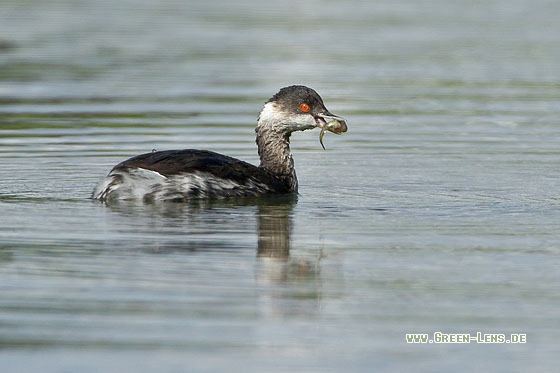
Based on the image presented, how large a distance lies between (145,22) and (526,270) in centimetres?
2343

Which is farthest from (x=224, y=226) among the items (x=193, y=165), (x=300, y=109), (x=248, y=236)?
(x=300, y=109)

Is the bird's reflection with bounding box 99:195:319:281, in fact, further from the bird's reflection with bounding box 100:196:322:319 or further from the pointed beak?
the pointed beak

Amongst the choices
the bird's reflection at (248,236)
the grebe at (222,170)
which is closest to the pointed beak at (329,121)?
the grebe at (222,170)

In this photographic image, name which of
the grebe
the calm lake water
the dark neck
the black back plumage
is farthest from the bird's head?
the black back plumage

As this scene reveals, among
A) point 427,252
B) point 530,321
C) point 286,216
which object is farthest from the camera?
point 286,216

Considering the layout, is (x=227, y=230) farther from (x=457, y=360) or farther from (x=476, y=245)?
(x=457, y=360)

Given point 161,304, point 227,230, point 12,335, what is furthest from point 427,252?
point 12,335

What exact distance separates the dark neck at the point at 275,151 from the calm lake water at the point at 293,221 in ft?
1.13

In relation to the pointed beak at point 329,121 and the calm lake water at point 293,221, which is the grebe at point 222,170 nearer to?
the pointed beak at point 329,121

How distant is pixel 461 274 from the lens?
29.6 feet

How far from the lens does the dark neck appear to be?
42.8 feet

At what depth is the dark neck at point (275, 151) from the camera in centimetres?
1305

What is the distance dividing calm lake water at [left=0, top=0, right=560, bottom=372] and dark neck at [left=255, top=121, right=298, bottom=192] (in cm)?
35

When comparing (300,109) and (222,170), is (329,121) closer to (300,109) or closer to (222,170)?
(300,109)
